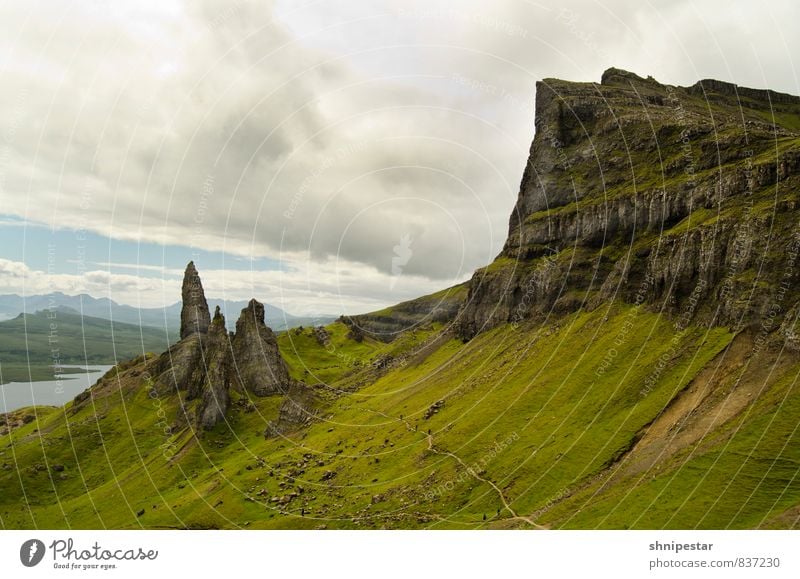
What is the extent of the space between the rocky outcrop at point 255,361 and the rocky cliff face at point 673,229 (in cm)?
7848

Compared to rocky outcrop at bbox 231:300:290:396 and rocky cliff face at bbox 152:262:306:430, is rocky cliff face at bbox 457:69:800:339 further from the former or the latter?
rocky cliff face at bbox 152:262:306:430

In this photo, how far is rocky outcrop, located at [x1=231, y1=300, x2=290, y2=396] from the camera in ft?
599

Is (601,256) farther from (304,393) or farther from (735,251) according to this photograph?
(304,393)

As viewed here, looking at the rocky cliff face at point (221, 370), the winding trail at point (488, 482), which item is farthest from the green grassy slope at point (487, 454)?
the rocky cliff face at point (221, 370)

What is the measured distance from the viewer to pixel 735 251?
109 metres

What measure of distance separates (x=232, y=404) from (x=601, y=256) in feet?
419

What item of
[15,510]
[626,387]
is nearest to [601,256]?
[626,387]

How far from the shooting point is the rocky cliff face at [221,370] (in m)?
164

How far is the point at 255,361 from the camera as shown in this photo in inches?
7407

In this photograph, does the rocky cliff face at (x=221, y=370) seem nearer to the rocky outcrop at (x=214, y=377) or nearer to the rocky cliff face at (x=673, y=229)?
the rocky outcrop at (x=214, y=377)
